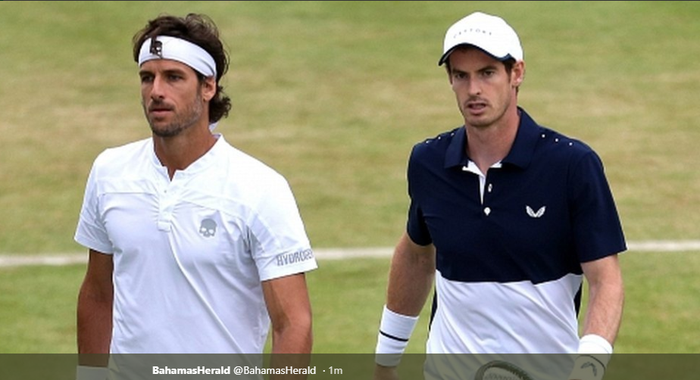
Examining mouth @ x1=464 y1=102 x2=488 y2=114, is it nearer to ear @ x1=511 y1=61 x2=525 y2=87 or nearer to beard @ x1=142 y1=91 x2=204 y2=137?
ear @ x1=511 y1=61 x2=525 y2=87

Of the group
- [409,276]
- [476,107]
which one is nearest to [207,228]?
[476,107]

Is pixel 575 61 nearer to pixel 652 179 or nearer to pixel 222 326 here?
pixel 652 179

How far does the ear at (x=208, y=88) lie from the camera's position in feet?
22.2

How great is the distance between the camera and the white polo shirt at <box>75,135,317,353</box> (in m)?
6.45

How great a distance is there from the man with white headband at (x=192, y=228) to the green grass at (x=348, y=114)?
528 cm

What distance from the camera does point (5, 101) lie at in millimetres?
19500

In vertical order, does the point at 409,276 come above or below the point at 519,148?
below

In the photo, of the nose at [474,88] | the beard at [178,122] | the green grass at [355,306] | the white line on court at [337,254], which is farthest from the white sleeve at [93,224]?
the white line on court at [337,254]

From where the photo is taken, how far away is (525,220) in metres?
6.85

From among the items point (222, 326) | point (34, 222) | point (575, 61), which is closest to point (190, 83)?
point (222, 326)

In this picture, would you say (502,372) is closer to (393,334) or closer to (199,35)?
(393,334)

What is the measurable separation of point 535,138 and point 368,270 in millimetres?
6868

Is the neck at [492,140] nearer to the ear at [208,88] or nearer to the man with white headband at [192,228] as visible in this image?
the man with white headband at [192,228]

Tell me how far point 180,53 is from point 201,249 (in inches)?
34.8
